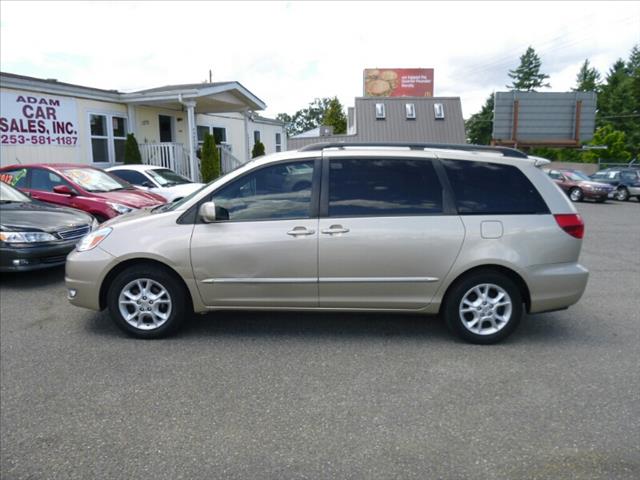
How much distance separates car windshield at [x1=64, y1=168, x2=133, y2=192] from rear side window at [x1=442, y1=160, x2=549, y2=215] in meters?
6.80

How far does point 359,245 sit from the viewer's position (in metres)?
3.99

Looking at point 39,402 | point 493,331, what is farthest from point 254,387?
point 493,331

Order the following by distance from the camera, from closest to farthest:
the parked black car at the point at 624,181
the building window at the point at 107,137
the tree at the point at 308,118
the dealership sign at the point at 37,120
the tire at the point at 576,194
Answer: the dealership sign at the point at 37,120
the building window at the point at 107,137
the tire at the point at 576,194
the parked black car at the point at 624,181
the tree at the point at 308,118

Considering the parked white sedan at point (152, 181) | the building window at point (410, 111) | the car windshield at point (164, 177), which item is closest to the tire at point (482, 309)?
the parked white sedan at point (152, 181)

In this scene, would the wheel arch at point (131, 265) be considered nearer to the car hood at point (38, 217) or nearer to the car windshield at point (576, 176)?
the car hood at point (38, 217)

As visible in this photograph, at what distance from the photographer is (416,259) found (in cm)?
400

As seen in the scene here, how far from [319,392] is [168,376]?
46.7 inches

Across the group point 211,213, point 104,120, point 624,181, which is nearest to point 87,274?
point 211,213

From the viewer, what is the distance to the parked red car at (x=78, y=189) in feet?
25.7

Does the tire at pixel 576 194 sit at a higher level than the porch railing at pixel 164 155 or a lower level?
lower

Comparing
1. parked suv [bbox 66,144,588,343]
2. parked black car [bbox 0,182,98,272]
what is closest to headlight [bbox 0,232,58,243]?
parked black car [bbox 0,182,98,272]

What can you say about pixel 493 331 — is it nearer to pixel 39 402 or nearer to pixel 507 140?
pixel 39 402

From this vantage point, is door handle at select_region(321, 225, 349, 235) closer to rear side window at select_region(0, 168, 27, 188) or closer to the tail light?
the tail light

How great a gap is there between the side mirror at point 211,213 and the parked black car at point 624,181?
2274 cm
